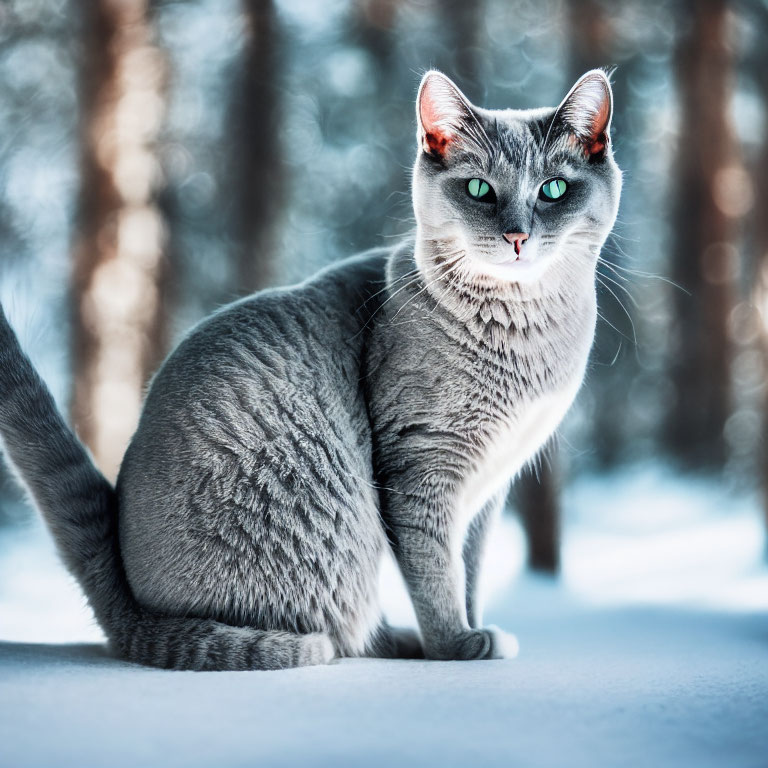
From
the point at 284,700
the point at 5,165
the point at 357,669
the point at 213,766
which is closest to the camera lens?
the point at 213,766

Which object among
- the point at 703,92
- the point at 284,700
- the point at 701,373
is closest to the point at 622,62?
the point at 703,92

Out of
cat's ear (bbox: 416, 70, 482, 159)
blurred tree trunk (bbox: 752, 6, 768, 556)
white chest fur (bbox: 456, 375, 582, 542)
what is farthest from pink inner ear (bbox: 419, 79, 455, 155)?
blurred tree trunk (bbox: 752, 6, 768, 556)

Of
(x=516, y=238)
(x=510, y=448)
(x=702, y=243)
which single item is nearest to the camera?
(x=516, y=238)

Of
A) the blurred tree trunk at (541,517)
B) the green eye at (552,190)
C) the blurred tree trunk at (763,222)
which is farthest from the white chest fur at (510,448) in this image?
the blurred tree trunk at (763,222)

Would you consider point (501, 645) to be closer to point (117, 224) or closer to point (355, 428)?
point (355, 428)

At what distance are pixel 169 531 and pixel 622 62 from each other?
153cm

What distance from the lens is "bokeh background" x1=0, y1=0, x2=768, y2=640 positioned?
6.21 ft

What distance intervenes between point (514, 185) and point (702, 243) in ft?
4.00

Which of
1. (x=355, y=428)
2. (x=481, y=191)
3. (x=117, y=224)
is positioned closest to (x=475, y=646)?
(x=355, y=428)

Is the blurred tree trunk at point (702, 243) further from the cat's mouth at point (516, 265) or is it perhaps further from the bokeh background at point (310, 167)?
the cat's mouth at point (516, 265)

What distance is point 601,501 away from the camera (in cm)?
211

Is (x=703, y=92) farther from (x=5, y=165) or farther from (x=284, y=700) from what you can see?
(x=284, y=700)

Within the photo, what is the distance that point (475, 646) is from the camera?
3.31 feet

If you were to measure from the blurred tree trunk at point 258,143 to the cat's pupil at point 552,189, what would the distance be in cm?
104
